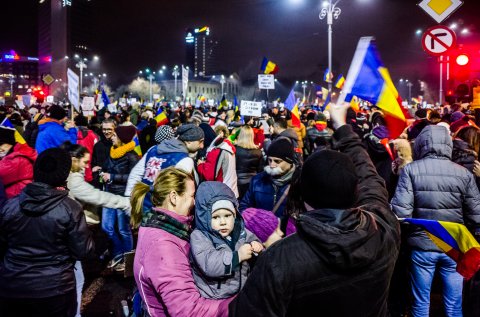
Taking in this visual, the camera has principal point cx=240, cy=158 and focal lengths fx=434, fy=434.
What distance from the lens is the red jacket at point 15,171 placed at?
5.44m

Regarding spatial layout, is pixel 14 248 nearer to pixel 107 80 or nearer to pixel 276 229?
pixel 276 229

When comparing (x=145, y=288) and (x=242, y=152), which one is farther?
(x=242, y=152)

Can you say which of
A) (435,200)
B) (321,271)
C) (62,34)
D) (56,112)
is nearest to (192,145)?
(435,200)

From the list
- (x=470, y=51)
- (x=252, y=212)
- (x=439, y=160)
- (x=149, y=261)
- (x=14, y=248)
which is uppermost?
(x=470, y=51)

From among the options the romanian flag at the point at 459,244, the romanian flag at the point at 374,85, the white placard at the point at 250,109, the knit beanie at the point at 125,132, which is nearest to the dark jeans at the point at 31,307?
the romanian flag at the point at 374,85

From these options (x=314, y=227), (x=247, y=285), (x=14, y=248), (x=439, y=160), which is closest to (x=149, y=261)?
(x=247, y=285)

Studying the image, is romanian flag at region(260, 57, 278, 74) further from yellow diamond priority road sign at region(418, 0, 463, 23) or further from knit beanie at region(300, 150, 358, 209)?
knit beanie at region(300, 150, 358, 209)

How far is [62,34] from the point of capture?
141 meters

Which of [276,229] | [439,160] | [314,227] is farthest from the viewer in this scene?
[439,160]

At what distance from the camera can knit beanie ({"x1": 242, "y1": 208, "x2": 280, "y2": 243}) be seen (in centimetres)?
311

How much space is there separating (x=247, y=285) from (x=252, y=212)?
1.16 m

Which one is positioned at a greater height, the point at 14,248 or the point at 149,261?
the point at 149,261

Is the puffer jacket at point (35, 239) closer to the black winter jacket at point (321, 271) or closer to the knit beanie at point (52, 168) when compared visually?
the knit beanie at point (52, 168)

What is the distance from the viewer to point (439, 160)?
4664 millimetres
